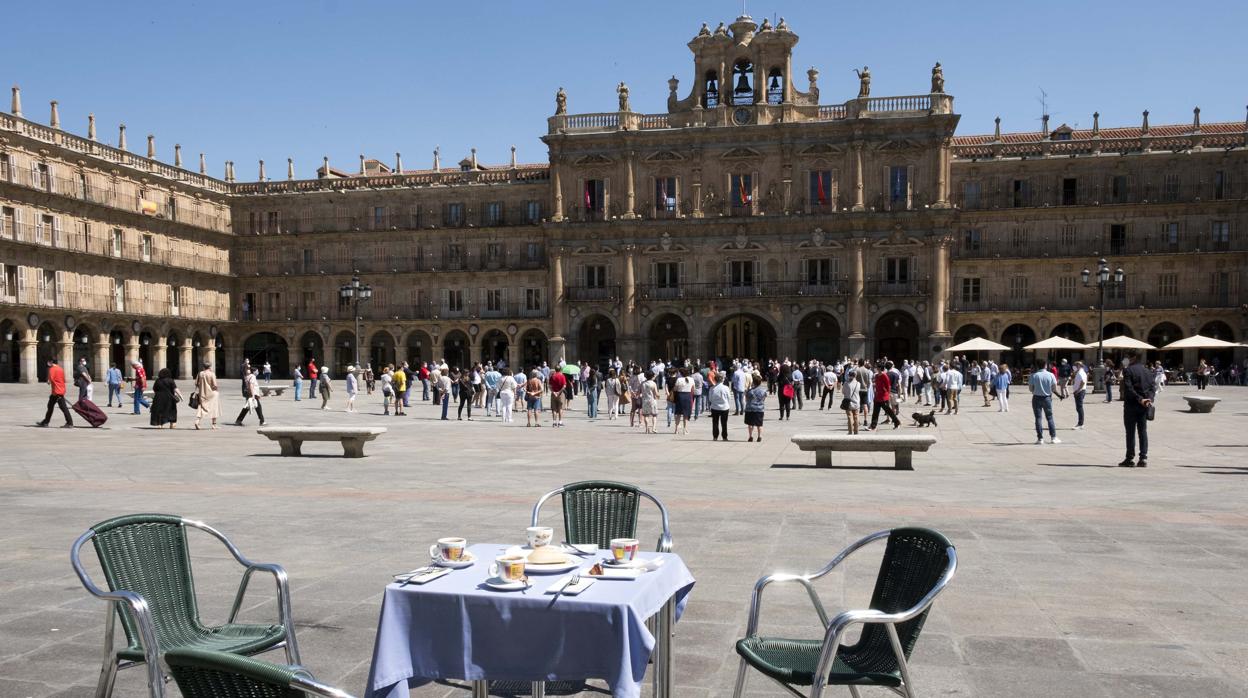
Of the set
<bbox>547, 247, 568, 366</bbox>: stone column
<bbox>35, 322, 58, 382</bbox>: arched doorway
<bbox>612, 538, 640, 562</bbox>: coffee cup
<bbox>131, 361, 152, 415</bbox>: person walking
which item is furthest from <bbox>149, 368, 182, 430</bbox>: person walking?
<bbox>547, 247, 568, 366</bbox>: stone column

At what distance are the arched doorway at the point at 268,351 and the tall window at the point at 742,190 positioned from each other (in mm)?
26190

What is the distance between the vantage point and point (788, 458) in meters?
15.2

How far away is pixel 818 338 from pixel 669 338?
718 centimetres

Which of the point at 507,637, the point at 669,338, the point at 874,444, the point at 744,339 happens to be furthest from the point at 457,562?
the point at 744,339

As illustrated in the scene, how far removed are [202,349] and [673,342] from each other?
24.6m

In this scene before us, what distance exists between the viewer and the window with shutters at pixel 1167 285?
149 ft

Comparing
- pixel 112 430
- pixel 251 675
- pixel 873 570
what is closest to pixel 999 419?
pixel 873 570

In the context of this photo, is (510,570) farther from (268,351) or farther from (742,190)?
(268,351)

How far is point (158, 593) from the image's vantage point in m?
4.28

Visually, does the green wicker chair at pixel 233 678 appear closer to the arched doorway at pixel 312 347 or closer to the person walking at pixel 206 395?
the person walking at pixel 206 395

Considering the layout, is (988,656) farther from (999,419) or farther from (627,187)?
Answer: (627,187)

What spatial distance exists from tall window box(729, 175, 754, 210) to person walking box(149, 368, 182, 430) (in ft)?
99.4

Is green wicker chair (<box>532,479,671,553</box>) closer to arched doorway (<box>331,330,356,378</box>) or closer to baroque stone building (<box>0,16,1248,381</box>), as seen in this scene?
baroque stone building (<box>0,16,1248,381</box>)

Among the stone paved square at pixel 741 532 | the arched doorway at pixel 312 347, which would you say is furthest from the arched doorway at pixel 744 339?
the stone paved square at pixel 741 532
